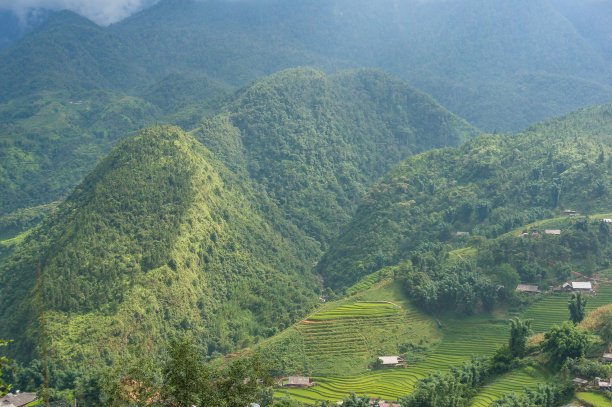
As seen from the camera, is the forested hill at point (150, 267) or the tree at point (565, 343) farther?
the forested hill at point (150, 267)

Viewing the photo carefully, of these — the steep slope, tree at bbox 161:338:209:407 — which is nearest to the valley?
tree at bbox 161:338:209:407

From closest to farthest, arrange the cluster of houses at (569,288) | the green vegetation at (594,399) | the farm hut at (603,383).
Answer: the green vegetation at (594,399), the farm hut at (603,383), the cluster of houses at (569,288)

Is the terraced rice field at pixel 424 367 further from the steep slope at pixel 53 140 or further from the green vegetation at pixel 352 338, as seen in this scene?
the steep slope at pixel 53 140

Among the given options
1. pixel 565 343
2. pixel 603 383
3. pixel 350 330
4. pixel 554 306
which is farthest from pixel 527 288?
pixel 603 383

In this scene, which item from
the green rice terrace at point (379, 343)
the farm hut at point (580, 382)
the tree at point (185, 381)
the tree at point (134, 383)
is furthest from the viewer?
the green rice terrace at point (379, 343)

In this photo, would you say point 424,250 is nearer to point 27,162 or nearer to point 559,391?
point 559,391

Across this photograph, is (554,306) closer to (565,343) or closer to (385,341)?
(565,343)

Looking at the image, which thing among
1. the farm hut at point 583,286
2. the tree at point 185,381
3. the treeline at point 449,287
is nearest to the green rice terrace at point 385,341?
the farm hut at point 583,286
